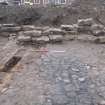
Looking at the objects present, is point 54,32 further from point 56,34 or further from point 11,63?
point 11,63

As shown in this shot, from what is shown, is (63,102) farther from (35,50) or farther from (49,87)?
(35,50)

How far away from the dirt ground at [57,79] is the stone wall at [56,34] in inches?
36.3

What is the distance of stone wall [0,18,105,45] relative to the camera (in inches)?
399

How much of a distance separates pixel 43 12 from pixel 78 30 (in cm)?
402

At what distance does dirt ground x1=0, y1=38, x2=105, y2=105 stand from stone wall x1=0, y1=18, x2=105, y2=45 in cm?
92

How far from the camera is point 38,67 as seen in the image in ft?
24.1

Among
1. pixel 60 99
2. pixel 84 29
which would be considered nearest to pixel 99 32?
pixel 84 29

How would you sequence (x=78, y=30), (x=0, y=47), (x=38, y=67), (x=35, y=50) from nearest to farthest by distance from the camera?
(x=38, y=67) → (x=35, y=50) → (x=0, y=47) → (x=78, y=30)

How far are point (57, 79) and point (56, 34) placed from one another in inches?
184

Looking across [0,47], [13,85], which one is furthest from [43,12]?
[13,85]

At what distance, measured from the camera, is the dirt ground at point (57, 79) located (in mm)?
5398

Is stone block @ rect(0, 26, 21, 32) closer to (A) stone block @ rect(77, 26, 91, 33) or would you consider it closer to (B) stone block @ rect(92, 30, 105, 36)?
(A) stone block @ rect(77, 26, 91, 33)

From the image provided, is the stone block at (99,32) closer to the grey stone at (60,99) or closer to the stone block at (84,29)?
the stone block at (84,29)

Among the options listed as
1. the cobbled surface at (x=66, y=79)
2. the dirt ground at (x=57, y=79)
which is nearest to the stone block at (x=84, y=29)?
the dirt ground at (x=57, y=79)
